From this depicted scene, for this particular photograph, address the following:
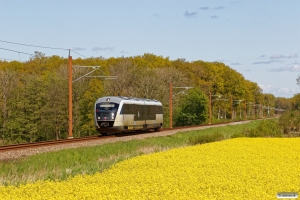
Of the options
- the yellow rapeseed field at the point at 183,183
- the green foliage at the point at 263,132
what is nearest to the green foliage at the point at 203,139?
the green foliage at the point at 263,132

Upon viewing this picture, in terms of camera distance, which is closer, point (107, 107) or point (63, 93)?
point (107, 107)

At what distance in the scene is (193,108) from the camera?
85562 mm

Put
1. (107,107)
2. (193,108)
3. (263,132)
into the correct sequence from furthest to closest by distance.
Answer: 1. (193,108)
2. (263,132)
3. (107,107)

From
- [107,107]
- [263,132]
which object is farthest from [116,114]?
[263,132]

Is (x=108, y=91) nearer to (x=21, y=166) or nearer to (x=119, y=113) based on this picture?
(x=119, y=113)

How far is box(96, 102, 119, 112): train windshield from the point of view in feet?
135

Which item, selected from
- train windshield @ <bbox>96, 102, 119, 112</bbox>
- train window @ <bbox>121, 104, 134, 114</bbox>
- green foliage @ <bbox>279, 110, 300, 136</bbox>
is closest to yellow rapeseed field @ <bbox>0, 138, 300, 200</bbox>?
train windshield @ <bbox>96, 102, 119, 112</bbox>

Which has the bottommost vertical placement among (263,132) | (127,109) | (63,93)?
(263,132)

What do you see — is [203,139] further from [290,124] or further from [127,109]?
[290,124]

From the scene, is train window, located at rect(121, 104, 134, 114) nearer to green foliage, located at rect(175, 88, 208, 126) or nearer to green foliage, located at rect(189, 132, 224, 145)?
green foliage, located at rect(189, 132, 224, 145)

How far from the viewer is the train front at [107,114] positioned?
41000 millimetres

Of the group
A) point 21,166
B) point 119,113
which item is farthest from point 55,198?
point 119,113

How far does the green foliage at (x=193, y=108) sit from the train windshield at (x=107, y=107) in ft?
142

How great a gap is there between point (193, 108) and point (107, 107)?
4518 centimetres
